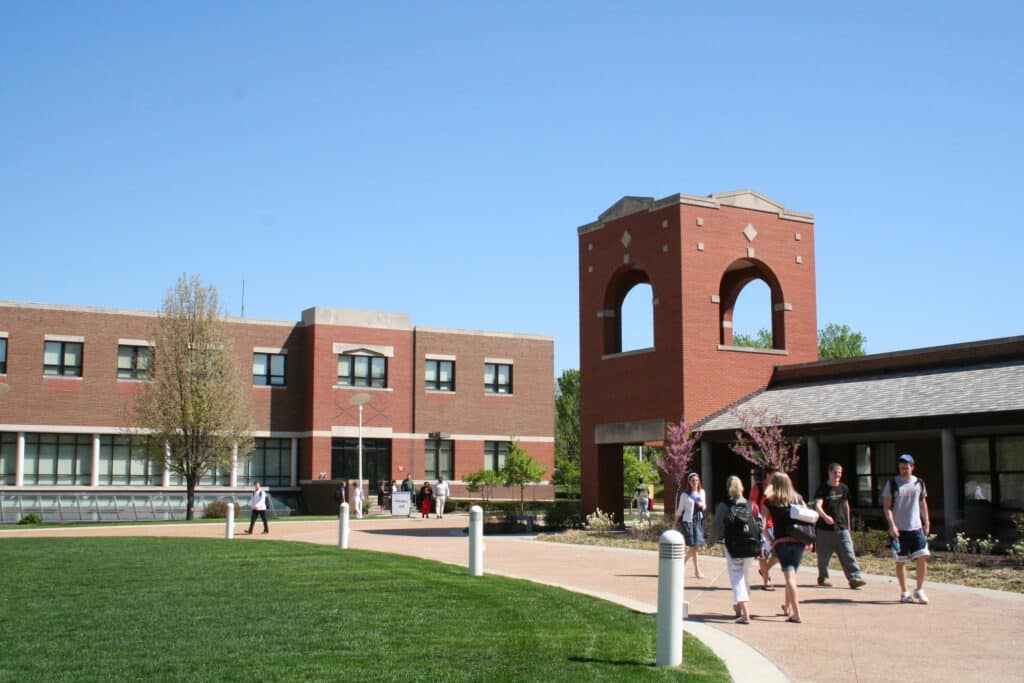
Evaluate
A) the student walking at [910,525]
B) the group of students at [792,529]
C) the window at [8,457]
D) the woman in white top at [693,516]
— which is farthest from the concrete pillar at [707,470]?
the window at [8,457]

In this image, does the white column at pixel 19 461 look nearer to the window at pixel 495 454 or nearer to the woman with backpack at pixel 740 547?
the window at pixel 495 454

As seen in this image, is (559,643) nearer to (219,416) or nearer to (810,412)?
(810,412)

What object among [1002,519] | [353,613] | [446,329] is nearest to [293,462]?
[446,329]

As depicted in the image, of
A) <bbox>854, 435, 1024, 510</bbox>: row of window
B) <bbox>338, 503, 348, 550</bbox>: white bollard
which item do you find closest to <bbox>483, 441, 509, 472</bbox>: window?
<bbox>338, 503, 348, 550</bbox>: white bollard

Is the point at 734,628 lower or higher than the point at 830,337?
lower

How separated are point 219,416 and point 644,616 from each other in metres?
34.5

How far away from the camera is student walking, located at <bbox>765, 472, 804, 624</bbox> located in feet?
41.2

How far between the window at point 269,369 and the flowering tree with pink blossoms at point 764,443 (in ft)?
102

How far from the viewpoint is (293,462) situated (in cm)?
5453

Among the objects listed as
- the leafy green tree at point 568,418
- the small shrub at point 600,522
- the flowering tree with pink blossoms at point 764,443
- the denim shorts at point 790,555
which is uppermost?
the leafy green tree at point 568,418

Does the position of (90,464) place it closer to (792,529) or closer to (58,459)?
(58,459)

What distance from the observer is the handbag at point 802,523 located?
12.7m

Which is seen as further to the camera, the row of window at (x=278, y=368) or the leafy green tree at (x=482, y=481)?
the leafy green tree at (x=482, y=481)

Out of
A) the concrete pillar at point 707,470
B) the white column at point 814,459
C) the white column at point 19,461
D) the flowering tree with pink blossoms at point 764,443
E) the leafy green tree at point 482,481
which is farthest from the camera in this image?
the leafy green tree at point 482,481
